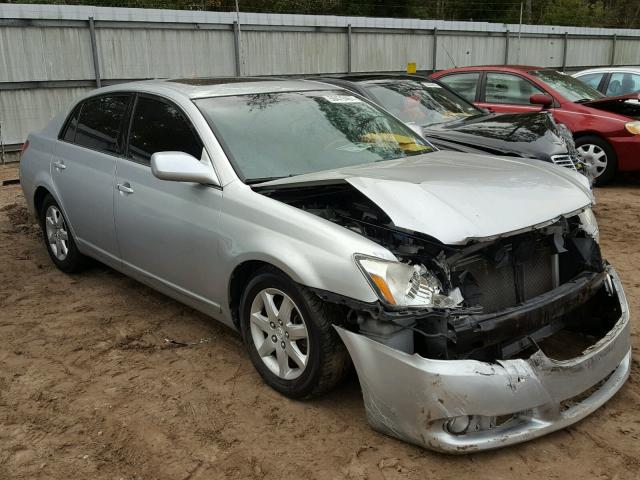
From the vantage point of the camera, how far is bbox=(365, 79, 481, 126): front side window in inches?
264

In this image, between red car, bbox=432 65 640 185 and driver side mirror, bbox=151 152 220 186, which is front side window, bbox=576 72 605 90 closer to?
red car, bbox=432 65 640 185

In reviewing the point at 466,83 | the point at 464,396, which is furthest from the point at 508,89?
the point at 464,396

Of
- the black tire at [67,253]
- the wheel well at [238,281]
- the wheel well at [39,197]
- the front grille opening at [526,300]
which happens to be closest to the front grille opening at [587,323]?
the front grille opening at [526,300]

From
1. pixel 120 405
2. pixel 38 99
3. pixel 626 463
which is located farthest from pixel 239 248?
pixel 38 99

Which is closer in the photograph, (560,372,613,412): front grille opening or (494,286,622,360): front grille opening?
(560,372,613,412): front grille opening

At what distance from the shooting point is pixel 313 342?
120 inches

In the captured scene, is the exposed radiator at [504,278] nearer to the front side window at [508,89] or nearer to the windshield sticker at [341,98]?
the windshield sticker at [341,98]

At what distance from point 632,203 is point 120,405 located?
6.57m

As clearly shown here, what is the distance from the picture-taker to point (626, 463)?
275cm

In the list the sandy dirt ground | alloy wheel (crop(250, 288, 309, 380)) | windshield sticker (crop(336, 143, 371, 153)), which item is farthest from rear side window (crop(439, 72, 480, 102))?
alloy wheel (crop(250, 288, 309, 380))

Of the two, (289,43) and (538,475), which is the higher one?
(289,43)

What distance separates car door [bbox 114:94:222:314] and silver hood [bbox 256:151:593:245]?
0.49 metres

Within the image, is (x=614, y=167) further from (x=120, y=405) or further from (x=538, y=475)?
(x=120, y=405)

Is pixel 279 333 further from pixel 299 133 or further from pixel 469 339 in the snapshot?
pixel 299 133
